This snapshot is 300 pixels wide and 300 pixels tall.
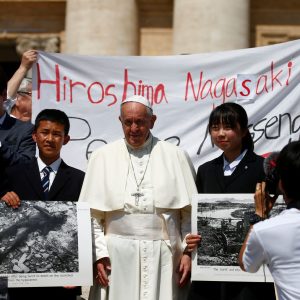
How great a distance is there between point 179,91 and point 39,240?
225 centimetres

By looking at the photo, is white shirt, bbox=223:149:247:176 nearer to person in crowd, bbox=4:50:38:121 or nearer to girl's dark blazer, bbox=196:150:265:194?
girl's dark blazer, bbox=196:150:265:194

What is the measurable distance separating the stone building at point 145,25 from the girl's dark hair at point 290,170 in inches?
291

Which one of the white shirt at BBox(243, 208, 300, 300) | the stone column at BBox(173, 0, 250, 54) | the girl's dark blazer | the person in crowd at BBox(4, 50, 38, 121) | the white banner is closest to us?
the white shirt at BBox(243, 208, 300, 300)

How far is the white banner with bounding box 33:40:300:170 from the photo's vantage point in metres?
6.42

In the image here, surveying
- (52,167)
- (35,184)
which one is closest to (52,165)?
(52,167)

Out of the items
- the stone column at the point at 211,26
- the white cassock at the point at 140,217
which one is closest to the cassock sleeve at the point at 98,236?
the white cassock at the point at 140,217

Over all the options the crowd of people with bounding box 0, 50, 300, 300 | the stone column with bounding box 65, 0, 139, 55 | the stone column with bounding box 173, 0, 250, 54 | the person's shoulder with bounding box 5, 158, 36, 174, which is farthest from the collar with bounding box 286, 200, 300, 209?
the stone column with bounding box 65, 0, 139, 55

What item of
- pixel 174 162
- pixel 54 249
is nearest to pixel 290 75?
pixel 174 162

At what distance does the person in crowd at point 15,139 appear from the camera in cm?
527

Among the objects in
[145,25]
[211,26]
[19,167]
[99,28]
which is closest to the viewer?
[19,167]

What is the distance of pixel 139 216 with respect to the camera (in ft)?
16.1

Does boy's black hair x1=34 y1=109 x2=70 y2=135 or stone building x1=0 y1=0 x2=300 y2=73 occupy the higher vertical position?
stone building x1=0 y1=0 x2=300 y2=73

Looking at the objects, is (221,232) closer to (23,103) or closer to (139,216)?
(139,216)

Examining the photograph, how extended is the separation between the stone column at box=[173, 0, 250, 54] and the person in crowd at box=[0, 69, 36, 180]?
18.6ft
